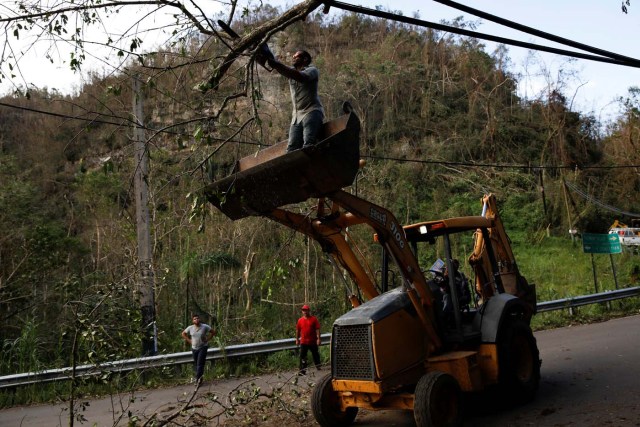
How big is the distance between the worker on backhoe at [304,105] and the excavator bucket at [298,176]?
0.17m

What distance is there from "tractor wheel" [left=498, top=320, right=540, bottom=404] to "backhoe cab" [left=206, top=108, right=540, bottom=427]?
0.01 meters

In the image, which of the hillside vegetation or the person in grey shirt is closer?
the person in grey shirt

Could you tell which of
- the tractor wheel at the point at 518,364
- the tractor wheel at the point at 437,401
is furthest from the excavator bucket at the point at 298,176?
the tractor wheel at the point at 518,364

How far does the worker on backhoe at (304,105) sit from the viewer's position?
6570 millimetres

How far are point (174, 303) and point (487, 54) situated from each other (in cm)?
2898

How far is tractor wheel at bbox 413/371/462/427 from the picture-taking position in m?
7.11

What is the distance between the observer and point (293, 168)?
640cm

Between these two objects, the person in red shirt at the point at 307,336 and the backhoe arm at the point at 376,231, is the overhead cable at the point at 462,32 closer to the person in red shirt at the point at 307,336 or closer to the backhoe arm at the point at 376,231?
the backhoe arm at the point at 376,231

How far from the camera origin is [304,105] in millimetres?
6746

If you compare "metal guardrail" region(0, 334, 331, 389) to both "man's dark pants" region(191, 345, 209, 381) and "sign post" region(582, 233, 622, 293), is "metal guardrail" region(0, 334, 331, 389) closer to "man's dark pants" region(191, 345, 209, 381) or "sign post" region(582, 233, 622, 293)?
"man's dark pants" region(191, 345, 209, 381)

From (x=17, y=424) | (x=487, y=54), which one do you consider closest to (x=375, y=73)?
(x=487, y=54)

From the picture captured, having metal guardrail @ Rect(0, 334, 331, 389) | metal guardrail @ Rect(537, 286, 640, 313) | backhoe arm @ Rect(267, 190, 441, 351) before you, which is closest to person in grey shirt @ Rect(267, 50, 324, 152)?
backhoe arm @ Rect(267, 190, 441, 351)

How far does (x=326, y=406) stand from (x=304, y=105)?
3857mm

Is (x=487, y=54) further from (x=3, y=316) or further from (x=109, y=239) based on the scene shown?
(x=3, y=316)
